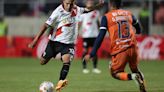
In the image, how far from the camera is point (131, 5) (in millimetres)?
31969

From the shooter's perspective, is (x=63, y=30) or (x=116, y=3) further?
(x=63, y=30)

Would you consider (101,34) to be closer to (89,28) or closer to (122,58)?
(122,58)

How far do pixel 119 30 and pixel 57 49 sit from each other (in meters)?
2.25

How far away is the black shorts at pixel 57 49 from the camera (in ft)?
46.8

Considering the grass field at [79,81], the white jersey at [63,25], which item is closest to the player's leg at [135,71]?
the grass field at [79,81]

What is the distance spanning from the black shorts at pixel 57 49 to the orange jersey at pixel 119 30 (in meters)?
1.81

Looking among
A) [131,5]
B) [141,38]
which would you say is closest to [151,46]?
[141,38]

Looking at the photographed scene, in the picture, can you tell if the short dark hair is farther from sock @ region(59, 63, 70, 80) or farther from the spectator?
the spectator

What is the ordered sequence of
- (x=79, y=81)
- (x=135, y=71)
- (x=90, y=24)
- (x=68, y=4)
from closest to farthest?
(x=135, y=71) → (x=68, y=4) → (x=79, y=81) → (x=90, y=24)

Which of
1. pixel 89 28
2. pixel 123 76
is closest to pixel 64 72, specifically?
pixel 123 76

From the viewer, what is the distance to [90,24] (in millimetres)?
22656

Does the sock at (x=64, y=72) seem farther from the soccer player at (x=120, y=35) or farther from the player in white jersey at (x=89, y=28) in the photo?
the player in white jersey at (x=89, y=28)

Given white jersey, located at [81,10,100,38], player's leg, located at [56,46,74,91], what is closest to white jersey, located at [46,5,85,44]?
player's leg, located at [56,46,74,91]

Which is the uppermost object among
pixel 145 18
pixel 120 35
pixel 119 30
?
pixel 145 18
